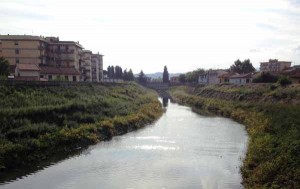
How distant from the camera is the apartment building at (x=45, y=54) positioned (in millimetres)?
72562

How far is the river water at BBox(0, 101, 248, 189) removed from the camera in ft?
72.0

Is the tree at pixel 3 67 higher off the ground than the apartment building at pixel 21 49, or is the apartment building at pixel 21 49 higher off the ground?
the apartment building at pixel 21 49

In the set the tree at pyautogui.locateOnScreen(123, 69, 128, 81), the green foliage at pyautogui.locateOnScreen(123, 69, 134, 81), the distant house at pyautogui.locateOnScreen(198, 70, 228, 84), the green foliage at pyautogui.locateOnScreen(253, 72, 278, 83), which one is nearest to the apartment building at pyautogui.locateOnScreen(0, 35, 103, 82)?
the green foliage at pyautogui.locateOnScreen(253, 72, 278, 83)

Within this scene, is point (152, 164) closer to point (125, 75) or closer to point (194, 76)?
point (125, 75)

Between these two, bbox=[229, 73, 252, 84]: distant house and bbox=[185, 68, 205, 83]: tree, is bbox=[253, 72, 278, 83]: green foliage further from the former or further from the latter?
bbox=[185, 68, 205, 83]: tree

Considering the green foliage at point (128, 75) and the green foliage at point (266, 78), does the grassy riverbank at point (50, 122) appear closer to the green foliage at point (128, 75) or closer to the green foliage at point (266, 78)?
the green foliage at point (266, 78)

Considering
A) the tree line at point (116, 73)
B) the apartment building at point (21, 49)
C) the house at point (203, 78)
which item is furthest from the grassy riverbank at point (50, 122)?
the tree line at point (116, 73)

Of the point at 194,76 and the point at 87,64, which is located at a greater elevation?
the point at 87,64

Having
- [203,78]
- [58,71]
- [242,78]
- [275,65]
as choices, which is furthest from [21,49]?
[275,65]

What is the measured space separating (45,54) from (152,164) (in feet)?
190

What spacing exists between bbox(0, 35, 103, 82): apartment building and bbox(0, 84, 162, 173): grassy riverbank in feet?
78.8

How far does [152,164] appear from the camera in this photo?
26344mm

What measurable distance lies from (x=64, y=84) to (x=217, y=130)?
2304 cm

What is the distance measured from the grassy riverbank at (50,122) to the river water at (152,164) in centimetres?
188
